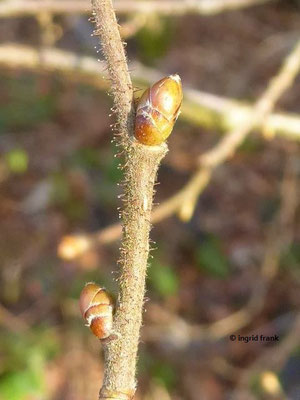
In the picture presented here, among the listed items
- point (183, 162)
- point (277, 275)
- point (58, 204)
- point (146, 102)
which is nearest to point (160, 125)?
point (146, 102)

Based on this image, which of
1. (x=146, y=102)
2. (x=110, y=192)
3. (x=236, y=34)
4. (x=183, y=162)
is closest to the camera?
(x=146, y=102)

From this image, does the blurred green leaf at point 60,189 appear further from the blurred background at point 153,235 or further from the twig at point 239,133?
the twig at point 239,133

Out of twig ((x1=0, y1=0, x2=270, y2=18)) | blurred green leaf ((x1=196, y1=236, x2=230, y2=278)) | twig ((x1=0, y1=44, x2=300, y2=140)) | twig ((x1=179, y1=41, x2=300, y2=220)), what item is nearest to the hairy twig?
twig ((x1=179, y1=41, x2=300, y2=220))

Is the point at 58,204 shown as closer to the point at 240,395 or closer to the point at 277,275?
the point at 277,275

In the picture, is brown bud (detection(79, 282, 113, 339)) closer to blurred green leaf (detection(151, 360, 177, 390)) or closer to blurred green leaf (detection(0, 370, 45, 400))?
blurred green leaf (detection(0, 370, 45, 400))

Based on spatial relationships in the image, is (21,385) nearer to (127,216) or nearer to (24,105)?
(127,216)

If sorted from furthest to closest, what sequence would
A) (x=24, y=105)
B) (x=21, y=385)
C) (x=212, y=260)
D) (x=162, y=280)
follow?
(x=24, y=105)
(x=212, y=260)
(x=162, y=280)
(x=21, y=385)

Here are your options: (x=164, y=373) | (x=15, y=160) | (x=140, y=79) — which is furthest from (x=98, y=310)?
(x=15, y=160)

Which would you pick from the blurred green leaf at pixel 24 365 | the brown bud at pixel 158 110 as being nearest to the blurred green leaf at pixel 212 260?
the blurred green leaf at pixel 24 365
